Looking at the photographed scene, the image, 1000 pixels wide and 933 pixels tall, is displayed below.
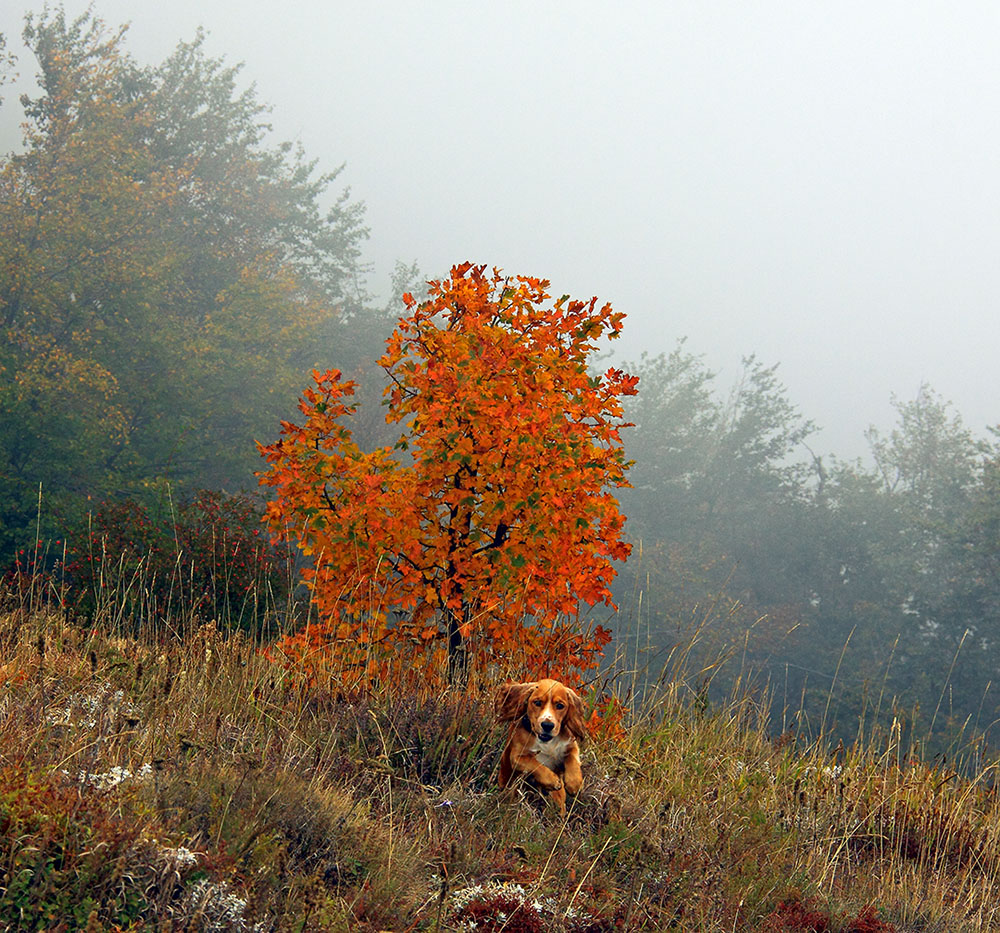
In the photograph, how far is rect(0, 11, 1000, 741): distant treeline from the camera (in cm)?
2311

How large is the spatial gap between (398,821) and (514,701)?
2.21ft

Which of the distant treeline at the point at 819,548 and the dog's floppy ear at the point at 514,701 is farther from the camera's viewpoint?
the distant treeline at the point at 819,548

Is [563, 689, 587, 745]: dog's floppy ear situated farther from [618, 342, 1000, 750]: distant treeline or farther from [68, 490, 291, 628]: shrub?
[618, 342, 1000, 750]: distant treeline

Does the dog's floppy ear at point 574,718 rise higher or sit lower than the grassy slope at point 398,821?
higher

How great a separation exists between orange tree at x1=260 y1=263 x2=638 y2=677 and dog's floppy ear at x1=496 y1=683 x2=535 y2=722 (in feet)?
4.59

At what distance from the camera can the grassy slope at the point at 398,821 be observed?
2.43m

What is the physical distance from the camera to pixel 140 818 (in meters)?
2.51

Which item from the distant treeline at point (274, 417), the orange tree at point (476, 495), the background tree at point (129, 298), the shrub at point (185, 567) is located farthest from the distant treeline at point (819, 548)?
the orange tree at point (476, 495)

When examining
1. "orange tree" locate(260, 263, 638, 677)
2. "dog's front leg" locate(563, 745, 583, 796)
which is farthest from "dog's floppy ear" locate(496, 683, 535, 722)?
"orange tree" locate(260, 263, 638, 677)

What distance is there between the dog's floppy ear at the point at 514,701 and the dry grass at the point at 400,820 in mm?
335

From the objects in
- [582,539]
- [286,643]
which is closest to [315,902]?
[286,643]

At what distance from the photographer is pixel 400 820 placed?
3.43 meters

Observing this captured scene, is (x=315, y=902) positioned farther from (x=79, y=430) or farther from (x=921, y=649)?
(x=921, y=649)

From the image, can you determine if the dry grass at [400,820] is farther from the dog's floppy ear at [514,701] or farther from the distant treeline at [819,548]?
the distant treeline at [819,548]
